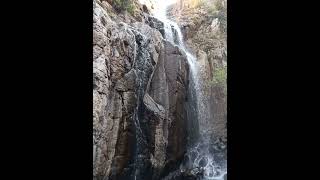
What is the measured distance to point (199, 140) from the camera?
177 inches

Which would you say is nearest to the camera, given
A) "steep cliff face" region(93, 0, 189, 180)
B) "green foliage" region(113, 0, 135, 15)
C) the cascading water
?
"steep cliff face" region(93, 0, 189, 180)

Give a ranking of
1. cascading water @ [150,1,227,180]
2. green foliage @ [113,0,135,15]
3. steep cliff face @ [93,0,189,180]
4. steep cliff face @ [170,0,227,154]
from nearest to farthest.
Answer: steep cliff face @ [93,0,189,180]
green foliage @ [113,0,135,15]
cascading water @ [150,1,227,180]
steep cliff face @ [170,0,227,154]

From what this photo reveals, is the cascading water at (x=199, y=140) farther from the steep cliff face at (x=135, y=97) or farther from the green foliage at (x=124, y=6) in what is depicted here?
the green foliage at (x=124, y=6)

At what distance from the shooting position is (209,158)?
4543mm

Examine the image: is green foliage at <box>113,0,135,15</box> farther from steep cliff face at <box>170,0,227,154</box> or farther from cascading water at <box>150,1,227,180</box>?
steep cliff face at <box>170,0,227,154</box>

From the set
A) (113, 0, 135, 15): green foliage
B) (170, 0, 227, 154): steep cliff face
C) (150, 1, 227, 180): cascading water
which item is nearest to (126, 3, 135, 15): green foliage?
(113, 0, 135, 15): green foliage

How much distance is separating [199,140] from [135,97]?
0.99 meters

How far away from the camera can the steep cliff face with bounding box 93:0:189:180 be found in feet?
13.2

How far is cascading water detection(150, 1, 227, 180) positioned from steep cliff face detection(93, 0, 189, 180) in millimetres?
108

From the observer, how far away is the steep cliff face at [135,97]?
13.2 feet

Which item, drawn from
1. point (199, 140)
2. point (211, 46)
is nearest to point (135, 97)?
point (199, 140)
